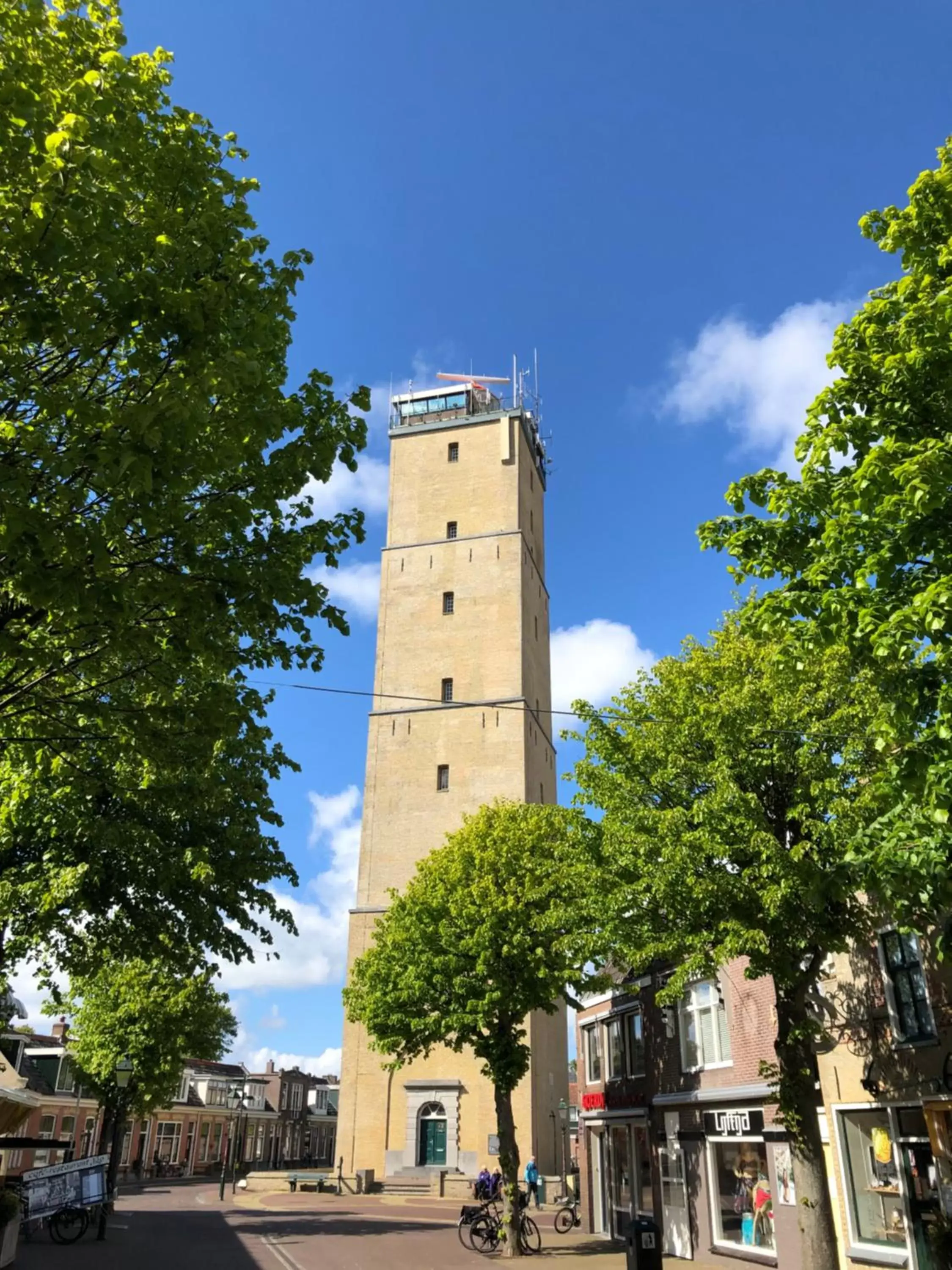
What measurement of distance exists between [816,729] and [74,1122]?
197ft

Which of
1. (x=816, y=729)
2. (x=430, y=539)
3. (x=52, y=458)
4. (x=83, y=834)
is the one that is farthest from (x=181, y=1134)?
(x=52, y=458)

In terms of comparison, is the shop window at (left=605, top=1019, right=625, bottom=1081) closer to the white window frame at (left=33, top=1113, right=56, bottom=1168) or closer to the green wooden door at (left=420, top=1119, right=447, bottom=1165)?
the green wooden door at (left=420, top=1119, right=447, bottom=1165)

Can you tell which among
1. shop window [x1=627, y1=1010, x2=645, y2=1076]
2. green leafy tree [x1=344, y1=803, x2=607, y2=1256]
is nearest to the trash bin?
green leafy tree [x1=344, y1=803, x2=607, y2=1256]

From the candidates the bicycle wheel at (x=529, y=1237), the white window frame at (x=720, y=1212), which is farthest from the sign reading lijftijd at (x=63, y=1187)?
the white window frame at (x=720, y=1212)

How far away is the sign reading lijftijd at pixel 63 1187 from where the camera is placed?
2283 cm

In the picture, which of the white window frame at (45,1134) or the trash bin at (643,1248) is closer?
the trash bin at (643,1248)

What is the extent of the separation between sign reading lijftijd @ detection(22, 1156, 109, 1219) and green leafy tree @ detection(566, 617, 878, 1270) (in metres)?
16.8

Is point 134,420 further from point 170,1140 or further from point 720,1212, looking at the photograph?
point 170,1140

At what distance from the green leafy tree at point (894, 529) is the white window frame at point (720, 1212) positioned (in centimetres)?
Answer: 1112

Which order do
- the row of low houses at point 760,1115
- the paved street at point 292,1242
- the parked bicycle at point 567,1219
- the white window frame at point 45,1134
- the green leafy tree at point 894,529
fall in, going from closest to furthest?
the green leafy tree at point 894,529
the row of low houses at point 760,1115
the paved street at point 292,1242
the parked bicycle at point 567,1219
the white window frame at point 45,1134

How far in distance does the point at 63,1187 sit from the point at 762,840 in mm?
20971

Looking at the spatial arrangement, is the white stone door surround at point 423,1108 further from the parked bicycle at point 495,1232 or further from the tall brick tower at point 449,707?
the parked bicycle at point 495,1232

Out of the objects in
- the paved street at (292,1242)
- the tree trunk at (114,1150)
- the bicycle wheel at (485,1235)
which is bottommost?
the paved street at (292,1242)

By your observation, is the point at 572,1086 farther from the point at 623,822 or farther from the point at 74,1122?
the point at 623,822
